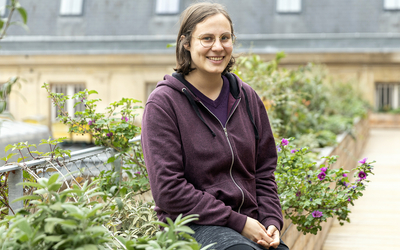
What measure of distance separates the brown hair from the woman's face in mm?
22

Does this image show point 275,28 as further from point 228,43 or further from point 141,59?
point 228,43

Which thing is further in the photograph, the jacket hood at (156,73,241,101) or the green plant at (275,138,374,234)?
the green plant at (275,138,374,234)

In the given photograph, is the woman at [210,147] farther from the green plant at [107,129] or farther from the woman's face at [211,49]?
the green plant at [107,129]

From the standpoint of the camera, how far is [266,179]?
2164 mm

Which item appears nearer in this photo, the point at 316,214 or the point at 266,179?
the point at 266,179

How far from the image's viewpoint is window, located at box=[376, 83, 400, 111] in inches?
668

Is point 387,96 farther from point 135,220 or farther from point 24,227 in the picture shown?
point 24,227

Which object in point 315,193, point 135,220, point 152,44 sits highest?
point 152,44

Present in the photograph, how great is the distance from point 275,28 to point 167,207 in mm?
16816

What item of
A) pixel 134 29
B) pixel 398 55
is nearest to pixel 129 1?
pixel 134 29

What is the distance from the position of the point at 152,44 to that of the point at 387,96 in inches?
368

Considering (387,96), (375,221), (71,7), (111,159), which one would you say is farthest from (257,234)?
(71,7)

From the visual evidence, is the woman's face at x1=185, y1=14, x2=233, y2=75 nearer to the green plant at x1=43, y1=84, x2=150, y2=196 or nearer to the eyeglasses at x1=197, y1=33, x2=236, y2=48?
the eyeglasses at x1=197, y1=33, x2=236, y2=48

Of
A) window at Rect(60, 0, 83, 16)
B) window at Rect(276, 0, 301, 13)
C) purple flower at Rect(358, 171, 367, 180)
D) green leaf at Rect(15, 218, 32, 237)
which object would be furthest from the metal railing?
window at Rect(60, 0, 83, 16)
